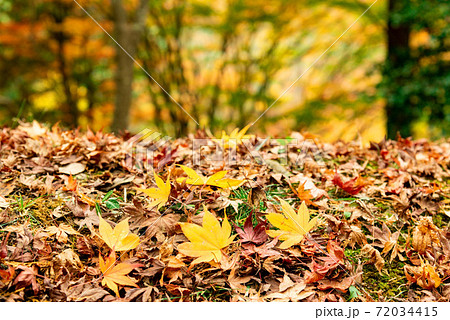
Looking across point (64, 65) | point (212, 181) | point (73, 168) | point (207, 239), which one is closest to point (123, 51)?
point (64, 65)

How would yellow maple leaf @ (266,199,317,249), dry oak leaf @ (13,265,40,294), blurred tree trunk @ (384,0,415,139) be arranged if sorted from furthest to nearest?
blurred tree trunk @ (384,0,415,139) < yellow maple leaf @ (266,199,317,249) < dry oak leaf @ (13,265,40,294)

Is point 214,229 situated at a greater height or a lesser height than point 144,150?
lesser

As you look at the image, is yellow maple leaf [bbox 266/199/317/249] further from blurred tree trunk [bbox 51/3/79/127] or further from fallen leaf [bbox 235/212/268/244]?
blurred tree trunk [bbox 51/3/79/127]

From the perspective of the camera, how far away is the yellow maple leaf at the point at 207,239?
1.08 m

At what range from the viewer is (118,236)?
112cm

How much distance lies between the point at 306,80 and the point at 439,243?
281 inches

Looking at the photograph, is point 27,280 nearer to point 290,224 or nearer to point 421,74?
point 290,224

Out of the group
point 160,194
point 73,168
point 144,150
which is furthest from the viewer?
point 144,150

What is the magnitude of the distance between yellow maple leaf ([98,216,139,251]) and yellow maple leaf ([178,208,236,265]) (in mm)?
153

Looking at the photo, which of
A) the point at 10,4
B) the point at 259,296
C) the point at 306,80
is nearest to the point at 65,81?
the point at 10,4

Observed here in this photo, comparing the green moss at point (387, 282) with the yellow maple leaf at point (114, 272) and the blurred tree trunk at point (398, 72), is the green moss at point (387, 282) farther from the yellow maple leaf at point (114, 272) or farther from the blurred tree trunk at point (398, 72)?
the blurred tree trunk at point (398, 72)

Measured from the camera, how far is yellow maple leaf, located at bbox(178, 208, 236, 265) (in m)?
1.08

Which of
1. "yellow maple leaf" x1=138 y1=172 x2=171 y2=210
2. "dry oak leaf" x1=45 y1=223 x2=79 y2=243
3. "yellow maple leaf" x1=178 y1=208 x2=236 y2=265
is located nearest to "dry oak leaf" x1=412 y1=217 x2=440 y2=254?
"yellow maple leaf" x1=178 y1=208 x2=236 y2=265

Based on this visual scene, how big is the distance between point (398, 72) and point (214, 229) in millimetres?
4857
